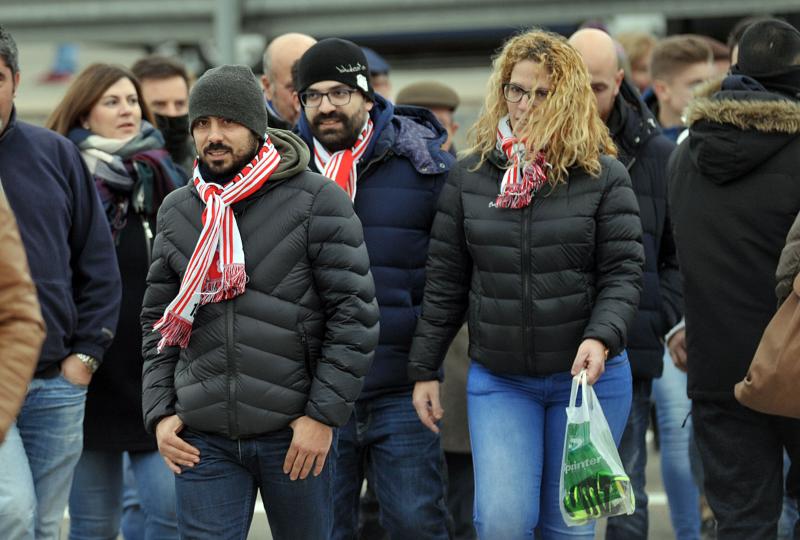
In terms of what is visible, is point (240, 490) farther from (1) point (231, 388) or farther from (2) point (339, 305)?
(2) point (339, 305)

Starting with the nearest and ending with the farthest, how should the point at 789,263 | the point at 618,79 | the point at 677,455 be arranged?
the point at 789,263 < the point at 618,79 < the point at 677,455

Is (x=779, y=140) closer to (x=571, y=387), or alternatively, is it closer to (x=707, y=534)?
(x=571, y=387)

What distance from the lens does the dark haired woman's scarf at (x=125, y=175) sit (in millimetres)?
5672

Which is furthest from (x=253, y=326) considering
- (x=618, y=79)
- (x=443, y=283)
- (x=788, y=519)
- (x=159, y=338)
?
(x=788, y=519)

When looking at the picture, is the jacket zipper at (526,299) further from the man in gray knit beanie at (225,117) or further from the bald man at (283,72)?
the bald man at (283,72)

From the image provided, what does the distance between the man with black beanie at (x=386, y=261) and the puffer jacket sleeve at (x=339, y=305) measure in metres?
0.78

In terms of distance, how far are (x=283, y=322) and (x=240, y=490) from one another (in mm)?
528

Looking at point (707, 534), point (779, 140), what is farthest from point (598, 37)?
point (707, 534)

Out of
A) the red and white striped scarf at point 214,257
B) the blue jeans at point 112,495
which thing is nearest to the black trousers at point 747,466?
the red and white striped scarf at point 214,257

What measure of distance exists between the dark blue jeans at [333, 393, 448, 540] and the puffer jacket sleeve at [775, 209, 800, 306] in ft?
4.58

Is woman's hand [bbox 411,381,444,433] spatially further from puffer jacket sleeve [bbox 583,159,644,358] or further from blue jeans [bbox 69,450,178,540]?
blue jeans [bbox 69,450,178,540]

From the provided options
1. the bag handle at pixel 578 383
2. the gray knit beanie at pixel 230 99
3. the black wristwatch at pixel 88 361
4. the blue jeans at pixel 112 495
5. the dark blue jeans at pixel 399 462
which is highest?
the gray knit beanie at pixel 230 99

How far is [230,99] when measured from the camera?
4305 mm

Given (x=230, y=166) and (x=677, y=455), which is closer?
(x=230, y=166)
